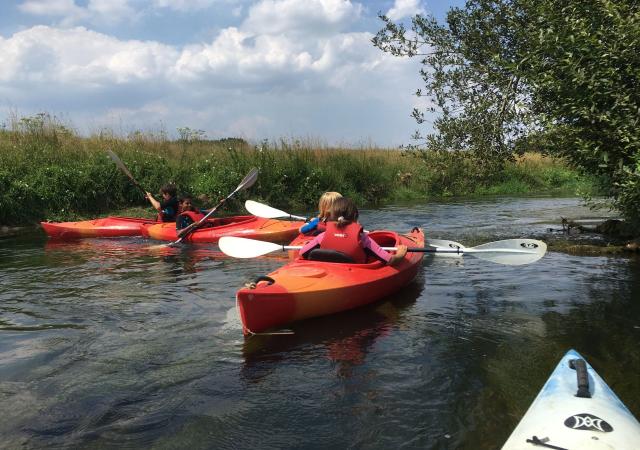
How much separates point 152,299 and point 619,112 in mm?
5226

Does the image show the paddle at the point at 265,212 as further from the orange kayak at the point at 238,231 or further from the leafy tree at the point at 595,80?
the leafy tree at the point at 595,80

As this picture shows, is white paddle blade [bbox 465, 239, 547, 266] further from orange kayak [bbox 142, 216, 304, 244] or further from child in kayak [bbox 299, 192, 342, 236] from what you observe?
orange kayak [bbox 142, 216, 304, 244]

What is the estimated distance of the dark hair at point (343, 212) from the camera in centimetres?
511

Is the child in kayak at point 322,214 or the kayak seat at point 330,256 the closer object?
the kayak seat at point 330,256

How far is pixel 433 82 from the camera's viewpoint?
9188mm

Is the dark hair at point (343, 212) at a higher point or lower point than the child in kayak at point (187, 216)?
higher

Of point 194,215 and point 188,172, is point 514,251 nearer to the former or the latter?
point 194,215

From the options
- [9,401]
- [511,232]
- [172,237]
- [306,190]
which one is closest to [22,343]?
[9,401]

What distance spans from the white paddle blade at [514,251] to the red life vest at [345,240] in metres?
1.43

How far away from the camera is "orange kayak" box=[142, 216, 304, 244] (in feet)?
29.0

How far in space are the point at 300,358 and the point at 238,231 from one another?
17.2ft

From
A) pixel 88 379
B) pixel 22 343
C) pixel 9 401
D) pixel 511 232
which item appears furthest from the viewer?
pixel 511 232

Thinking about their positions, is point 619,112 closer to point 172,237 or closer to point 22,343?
point 22,343

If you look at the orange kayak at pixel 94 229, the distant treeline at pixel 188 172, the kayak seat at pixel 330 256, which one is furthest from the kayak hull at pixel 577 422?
the orange kayak at pixel 94 229
